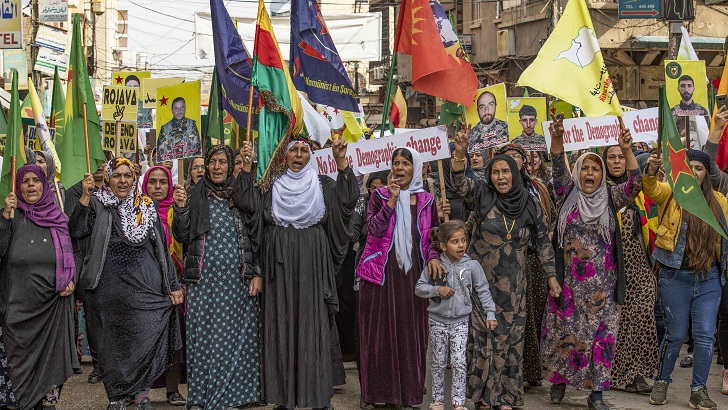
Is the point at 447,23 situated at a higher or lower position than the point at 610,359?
higher

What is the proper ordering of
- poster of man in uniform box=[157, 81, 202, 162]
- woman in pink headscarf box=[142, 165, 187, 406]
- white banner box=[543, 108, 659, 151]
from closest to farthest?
1. woman in pink headscarf box=[142, 165, 187, 406]
2. white banner box=[543, 108, 659, 151]
3. poster of man in uniform box=[157, 81, 202, 162]

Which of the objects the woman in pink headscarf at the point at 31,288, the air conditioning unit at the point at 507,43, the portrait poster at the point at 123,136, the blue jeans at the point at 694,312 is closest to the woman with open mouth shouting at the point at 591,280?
the blue jeans at the point at 694,312

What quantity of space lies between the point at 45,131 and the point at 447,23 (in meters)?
3.76

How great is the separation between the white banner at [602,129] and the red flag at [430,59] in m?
0.74

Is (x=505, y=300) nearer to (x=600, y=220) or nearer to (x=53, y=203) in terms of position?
(x=600, y=220)

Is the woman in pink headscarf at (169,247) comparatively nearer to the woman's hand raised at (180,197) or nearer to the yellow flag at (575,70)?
the woman's hand raised at (180,197)

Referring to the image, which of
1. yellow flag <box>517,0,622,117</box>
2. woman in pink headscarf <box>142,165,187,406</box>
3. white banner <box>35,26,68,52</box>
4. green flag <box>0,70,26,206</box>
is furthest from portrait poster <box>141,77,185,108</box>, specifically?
white banner <box>35,26,68,52</box>

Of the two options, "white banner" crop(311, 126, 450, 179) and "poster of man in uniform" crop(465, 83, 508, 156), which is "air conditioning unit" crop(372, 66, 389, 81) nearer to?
"poster of man in uniform" crop(465, 83, 508, 156)

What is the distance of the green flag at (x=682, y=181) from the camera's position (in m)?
6.57

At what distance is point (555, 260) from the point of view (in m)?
7.11

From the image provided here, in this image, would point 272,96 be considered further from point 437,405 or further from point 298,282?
point 437,405

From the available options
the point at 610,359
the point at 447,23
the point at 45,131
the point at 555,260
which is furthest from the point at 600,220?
the point at 45,131

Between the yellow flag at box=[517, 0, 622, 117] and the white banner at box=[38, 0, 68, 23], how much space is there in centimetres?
2342

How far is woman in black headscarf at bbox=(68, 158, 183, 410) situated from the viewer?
6.75 meters
